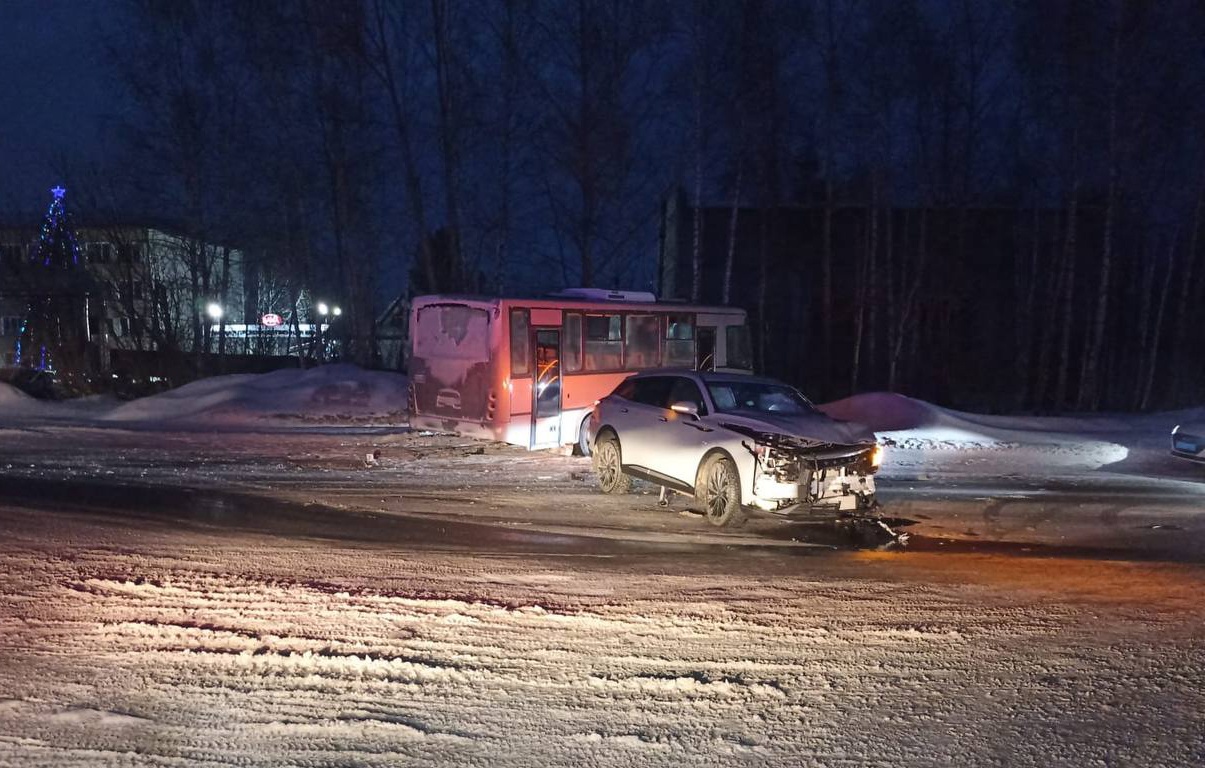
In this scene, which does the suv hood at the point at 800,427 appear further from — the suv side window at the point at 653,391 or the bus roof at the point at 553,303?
the bus roof at the point at 553,303

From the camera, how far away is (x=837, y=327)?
38094 millimetres

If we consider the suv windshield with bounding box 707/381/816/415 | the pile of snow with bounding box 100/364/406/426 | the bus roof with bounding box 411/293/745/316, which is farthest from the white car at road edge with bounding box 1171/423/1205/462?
the pile of snow with bounding box 100/364/406/426

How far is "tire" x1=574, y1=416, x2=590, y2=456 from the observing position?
1855cm

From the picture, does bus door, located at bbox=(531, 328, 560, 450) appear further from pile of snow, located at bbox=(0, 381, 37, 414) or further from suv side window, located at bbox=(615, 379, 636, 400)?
pile of snow, located at bbox=(0, 381, 37, 414)

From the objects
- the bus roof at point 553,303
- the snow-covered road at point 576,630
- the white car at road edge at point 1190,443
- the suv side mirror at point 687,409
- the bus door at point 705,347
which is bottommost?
the snow-covered road at point 576,630

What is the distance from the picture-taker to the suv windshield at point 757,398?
12688 mm

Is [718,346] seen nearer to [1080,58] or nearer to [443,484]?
[443,484]

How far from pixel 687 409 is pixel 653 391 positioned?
52.9 inches

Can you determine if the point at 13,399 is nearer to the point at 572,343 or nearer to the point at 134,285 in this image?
the point at 134,285

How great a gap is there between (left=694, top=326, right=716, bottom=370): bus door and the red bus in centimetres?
131

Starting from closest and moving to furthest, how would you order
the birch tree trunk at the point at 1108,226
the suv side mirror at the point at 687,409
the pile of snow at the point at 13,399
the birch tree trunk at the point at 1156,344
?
the suv side mirror at the point at 687,409, the pile of snow at the point at 13,399, the birch tree trunk at the point at 1108,226, the birch tree trunk at the point at 1156,344

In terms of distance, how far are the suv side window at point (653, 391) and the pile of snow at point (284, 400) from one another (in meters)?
11.6

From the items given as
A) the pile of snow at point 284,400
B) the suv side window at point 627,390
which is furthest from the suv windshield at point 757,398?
the pile of snow at point 284,400

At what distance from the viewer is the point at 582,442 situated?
61.1 ft
